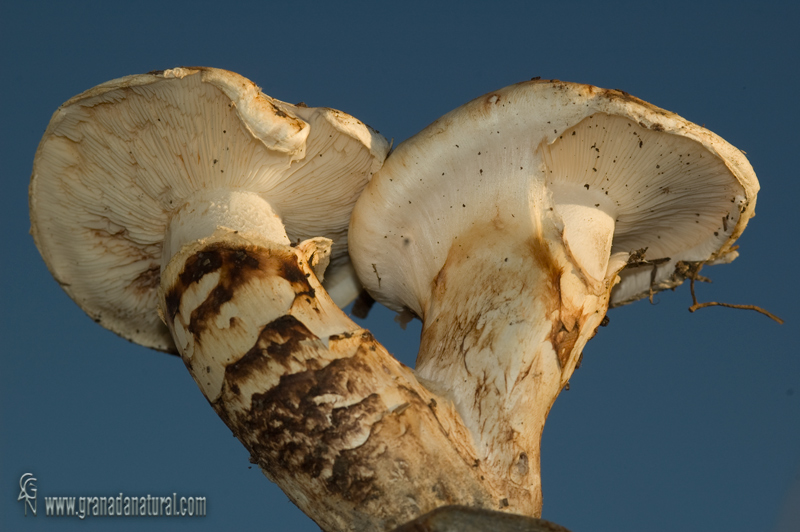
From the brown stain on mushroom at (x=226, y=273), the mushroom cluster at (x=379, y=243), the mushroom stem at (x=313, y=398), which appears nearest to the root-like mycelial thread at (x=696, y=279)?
the mushroom cluster at (x=379, y=243)

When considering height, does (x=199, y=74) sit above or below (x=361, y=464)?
above

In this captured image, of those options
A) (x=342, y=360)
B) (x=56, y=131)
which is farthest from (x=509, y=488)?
(x=56, y=131)

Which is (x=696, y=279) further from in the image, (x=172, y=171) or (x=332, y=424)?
(x=172, y=171)

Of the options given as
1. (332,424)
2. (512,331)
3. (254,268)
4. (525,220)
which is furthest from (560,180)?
(332,424)

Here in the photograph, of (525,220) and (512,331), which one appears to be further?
(525,220)

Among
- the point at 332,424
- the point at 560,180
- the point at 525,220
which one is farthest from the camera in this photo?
the point at 560,180

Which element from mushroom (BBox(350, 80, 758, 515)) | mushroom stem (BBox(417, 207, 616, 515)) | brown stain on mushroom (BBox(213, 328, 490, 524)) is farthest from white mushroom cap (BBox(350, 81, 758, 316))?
brown stain on mushroom (BBox(213, 328, 490, 524))

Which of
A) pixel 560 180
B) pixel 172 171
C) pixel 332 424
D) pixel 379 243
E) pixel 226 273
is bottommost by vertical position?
pixel 332 424

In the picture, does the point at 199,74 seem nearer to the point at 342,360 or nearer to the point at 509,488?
the point at 342,360
